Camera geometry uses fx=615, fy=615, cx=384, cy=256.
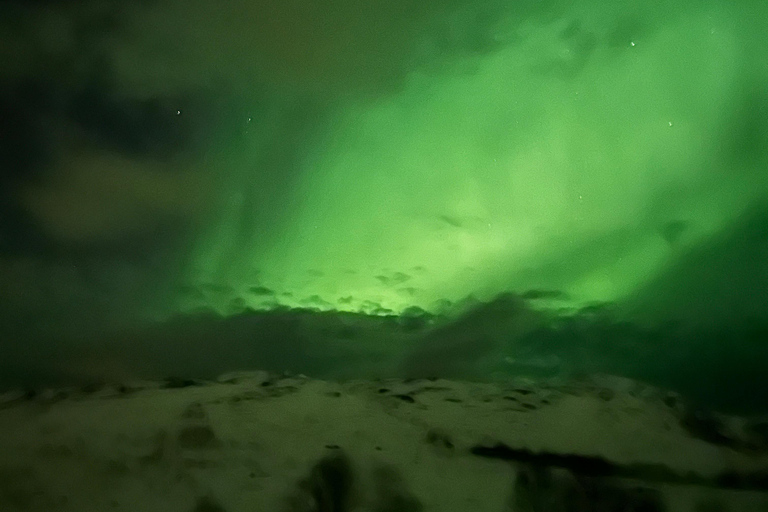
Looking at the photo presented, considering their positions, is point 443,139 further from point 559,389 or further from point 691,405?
point 691,405

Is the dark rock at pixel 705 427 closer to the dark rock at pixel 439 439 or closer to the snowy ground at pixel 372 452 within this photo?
the snowy ground at pixel 372 452

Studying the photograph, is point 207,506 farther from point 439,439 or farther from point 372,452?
point 439,439

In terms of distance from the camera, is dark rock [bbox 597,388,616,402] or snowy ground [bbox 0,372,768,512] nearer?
snowy ground [bbox 0,372,768,512]

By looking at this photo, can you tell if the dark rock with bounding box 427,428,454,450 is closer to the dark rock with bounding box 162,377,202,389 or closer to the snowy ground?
the snowy ground

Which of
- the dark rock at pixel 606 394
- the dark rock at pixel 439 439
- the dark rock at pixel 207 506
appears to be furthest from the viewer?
the dark rock at pixel 606 394

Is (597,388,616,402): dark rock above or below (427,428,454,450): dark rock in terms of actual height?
above

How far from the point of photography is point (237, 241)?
130cm

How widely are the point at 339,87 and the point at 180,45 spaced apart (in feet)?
1.17

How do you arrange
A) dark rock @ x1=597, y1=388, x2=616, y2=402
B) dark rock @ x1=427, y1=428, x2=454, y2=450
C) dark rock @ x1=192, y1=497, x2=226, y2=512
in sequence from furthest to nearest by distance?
dark rock @ x1=597, y1=388, x2=616, y2=402
dark rock @ x1=427, y1=428, x2=454, y2=450
dark rock @ x1=192, y1=497, x2=226, y2=512

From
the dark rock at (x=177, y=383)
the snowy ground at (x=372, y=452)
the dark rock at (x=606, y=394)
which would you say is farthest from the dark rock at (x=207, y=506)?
the dark rock at (x=606, y=394)

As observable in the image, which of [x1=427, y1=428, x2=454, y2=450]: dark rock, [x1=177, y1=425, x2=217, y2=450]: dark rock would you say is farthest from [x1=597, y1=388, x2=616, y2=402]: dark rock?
[x1=177, y1=425, x2=217, y2=450]: dark rock

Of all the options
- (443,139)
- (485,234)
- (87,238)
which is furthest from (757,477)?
(87,238)

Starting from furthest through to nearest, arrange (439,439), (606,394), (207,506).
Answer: (606,394) → (439,439) → (207,506)

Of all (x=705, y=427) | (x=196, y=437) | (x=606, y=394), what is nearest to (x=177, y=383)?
(x=196, y=437)
